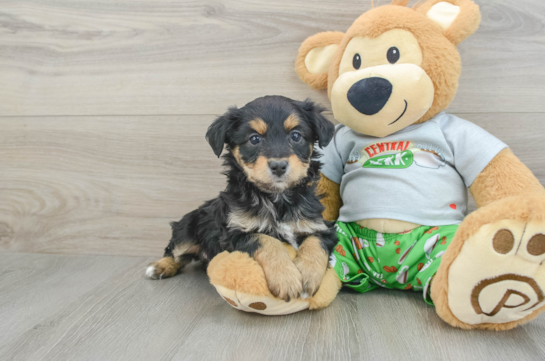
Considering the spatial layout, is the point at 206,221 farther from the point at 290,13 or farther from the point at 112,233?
the point at 290,13

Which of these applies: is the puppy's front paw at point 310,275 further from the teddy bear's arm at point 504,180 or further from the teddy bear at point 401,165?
the teddy bear's arm at point 504,180

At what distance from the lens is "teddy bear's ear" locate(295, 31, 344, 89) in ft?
6.08

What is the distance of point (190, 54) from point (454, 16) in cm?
135

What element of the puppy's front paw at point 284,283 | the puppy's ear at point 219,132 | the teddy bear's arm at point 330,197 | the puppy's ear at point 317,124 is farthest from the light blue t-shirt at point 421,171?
the puppy's ear at point 219,132

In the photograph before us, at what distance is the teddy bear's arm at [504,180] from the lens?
1509mm

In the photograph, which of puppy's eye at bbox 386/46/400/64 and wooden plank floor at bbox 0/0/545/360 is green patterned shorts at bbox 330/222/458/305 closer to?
wooden plank floor at bbox 0/0/545/360

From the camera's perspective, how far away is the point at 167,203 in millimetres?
2318

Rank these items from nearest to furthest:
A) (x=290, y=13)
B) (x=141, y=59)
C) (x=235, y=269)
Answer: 1. (x=235, y=269)
2. (x=290, y=13)
3. (x=141, y=59)

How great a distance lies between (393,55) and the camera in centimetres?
159

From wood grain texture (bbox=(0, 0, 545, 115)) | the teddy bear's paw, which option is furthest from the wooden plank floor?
the teddy bear's paw

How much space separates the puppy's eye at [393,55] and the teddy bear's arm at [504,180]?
57cm

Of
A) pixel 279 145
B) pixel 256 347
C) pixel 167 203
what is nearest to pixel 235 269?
pixel 256 347

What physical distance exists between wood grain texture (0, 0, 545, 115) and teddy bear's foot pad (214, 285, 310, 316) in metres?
1.15

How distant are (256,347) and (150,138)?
1.45 meters
